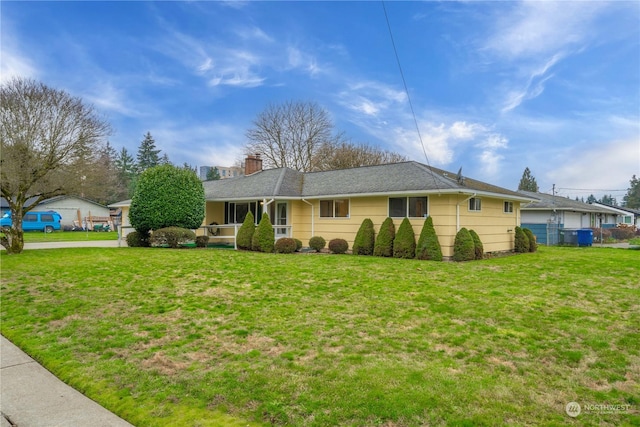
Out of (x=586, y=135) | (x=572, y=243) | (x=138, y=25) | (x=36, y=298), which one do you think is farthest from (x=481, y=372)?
(x=572, y=243)

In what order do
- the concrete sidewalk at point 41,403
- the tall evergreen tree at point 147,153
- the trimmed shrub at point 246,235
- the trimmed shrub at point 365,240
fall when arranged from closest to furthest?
the concrete sidewalk at point 41,403 < the trimmed shrub at point 365,240 < the trimmed shrub at point 246,235 < the tall evergreen tree at point 147,153

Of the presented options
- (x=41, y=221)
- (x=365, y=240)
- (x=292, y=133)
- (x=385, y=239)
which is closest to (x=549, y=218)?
(x=385, y=239)

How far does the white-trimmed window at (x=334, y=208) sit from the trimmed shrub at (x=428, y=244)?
162 inches

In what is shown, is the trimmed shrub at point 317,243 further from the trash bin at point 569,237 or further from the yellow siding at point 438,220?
the trash bin at point 569,237

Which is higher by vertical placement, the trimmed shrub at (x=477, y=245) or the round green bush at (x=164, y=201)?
the round green bush at (x=164, y=201)

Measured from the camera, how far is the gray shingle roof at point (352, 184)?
571 inches

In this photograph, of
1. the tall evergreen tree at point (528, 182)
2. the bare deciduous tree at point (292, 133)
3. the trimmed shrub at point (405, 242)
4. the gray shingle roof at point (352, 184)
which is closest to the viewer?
the trimmed shrub at point (405, 242)

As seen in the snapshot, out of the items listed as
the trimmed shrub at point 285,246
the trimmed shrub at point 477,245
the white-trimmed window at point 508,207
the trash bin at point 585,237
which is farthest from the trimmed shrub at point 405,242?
the trash bin at point 585,237

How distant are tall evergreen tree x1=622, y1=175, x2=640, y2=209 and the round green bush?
86284mm

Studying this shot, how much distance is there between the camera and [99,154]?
1784 cm

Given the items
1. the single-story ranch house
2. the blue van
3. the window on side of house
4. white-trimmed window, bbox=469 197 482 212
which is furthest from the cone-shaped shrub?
the blue van

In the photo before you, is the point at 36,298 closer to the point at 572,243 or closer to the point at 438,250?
the point at 438,250

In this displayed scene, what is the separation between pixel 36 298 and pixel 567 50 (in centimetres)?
1746

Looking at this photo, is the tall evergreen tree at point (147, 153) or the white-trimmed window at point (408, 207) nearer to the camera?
the white-trimmed window at point (408, 207)
